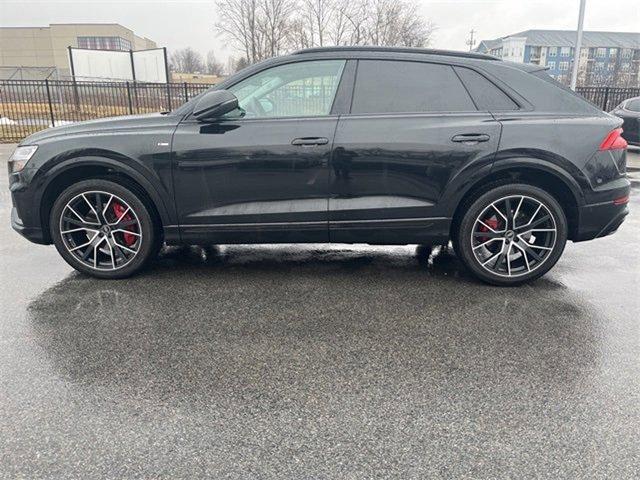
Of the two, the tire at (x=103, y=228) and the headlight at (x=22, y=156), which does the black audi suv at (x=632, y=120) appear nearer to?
the tire at (x=103, y=228)

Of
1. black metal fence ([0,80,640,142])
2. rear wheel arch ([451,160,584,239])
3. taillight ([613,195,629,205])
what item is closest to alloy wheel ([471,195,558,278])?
rear wheel arch ([451,160,584,239])

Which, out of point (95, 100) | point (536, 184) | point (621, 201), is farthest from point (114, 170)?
point (95, 100)

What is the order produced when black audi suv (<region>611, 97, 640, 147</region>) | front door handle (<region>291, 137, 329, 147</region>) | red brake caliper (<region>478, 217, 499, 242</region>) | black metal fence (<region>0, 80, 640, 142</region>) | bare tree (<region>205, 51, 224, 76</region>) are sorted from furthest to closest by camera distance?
bare tree (<region>205, 51, 224, 76</region>)
black metal fence (<region>0, 80, 640, 142</region>)
black audi suv (<region>611, 97, 640, 147</region>)
red brake caliper (<region>478, 217, 499, 242</region>)
front door handle (<region>291, 137, 329, 147</region>)

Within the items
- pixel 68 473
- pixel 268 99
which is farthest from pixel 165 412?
pixel 268 99

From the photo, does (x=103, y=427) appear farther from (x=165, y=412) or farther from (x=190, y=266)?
(x=190, y=266)

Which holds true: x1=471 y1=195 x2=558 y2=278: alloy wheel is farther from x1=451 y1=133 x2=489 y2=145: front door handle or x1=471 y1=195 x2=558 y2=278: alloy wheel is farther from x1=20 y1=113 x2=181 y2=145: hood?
x1=20 y1=113 x2=181 y2=145: hood

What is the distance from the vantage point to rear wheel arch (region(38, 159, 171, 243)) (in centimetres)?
383

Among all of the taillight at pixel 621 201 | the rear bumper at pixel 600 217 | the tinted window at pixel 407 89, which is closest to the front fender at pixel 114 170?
the tinted window at pixel 407 89

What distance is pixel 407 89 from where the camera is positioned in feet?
12.7

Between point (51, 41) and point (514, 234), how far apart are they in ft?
356

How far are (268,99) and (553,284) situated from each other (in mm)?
2768

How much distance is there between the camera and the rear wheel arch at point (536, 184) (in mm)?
3764

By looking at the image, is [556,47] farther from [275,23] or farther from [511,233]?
[511,233]

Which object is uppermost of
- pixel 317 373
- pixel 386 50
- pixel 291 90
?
pixel 386 50
